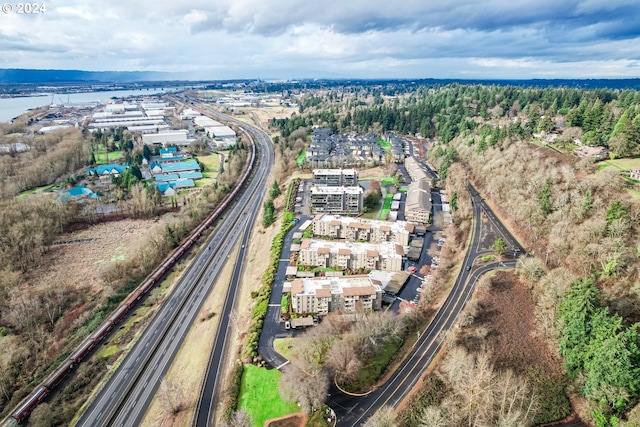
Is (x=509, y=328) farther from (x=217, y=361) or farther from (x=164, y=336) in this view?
(x=164, y=336)

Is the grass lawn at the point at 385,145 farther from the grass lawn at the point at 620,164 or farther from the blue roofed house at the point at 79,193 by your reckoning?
the blue roofed house at the point at 79,193

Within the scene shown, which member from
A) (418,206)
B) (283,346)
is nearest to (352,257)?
(283,346)

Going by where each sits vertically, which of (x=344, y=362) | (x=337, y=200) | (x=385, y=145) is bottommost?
(x=344, y=362)

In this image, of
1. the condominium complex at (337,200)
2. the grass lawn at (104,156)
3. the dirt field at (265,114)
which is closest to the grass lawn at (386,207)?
the condominium complex at (337,200)

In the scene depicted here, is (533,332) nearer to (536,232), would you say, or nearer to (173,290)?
(536,232)

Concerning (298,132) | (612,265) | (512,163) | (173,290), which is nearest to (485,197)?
(512,163)

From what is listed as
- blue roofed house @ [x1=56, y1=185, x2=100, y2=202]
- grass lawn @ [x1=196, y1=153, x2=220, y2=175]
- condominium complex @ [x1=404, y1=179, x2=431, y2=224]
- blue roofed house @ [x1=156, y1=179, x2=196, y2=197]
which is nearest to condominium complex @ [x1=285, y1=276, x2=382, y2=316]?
condominium complex @ [x1=404, y1=179, x2=431, y2=224]
